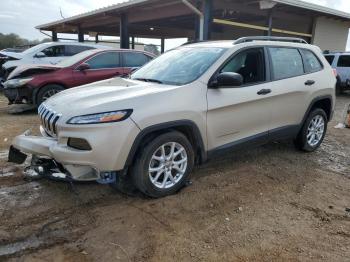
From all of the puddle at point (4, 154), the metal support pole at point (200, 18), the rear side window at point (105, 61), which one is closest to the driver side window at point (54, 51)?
the rear side window at point (105, 61)

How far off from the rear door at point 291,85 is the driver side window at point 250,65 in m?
0.19

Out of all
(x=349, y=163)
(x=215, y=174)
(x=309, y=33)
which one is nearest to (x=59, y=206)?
(x=215, y=174)

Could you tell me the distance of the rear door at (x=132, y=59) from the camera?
937 cm

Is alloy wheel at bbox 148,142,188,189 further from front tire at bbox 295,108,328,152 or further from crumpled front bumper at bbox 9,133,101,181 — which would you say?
front tire at bbox 295,108,328,152

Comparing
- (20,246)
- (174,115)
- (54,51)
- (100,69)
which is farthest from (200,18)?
(20,246)

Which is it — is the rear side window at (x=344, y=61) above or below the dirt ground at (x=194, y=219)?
above

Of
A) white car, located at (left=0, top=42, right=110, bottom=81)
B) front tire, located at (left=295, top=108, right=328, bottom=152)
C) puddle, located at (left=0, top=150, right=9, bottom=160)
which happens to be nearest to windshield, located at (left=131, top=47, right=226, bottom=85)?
front tire, located at (left=295, top=108, right=328, bottom=152)

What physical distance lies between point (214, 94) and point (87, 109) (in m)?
1.47

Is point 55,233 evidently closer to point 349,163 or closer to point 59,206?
point 59,206

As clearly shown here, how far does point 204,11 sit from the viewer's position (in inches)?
440

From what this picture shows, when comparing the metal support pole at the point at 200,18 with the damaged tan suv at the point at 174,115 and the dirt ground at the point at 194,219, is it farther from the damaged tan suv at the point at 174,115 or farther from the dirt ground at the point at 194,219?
the dirt ground at the point at 194,219

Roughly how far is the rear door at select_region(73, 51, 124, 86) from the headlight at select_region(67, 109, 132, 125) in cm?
557

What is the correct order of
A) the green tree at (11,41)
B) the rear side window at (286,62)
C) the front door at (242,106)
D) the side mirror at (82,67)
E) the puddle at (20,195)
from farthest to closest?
the green tree at (11,41) → the side mirror at (82,67) → the rear side window at (286,62) → the front door at (242,106) → the puddle at (20,195)

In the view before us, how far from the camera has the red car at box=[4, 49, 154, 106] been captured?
27.6ft
